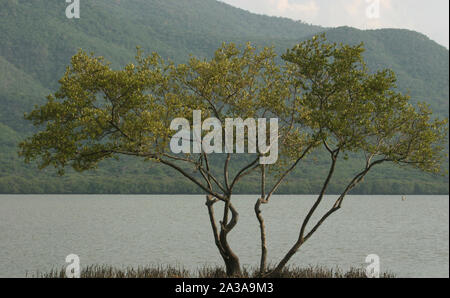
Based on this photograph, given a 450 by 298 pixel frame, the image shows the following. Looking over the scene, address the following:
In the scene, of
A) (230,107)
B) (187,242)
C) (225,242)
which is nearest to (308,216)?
(225,242)

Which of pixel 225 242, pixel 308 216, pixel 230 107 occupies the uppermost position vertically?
pixel 230 107

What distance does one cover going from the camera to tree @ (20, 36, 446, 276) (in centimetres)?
2223

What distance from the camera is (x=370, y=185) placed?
7781 inches

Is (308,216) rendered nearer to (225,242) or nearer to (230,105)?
(225,242)

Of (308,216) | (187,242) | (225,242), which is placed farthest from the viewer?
(187,242)

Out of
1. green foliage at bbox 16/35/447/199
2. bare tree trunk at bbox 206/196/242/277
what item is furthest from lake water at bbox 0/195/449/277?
green foliage at bbox 16/35/447/199

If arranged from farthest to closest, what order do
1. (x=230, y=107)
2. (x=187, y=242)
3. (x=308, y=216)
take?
(x=187, y=242) → (x=230, y=107) → (x=308, y=216)

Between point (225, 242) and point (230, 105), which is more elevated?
point (230, 105)

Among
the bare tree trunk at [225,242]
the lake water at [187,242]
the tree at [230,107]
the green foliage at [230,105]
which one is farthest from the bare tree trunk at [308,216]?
the lake water at [187,242]

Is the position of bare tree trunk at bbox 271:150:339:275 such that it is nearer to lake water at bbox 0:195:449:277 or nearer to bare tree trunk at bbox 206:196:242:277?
bare tree trunk at bbox 206:196:242:277

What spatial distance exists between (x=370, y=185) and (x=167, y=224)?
119 metres

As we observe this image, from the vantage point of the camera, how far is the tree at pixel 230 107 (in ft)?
72.9

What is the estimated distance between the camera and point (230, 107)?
25.3m

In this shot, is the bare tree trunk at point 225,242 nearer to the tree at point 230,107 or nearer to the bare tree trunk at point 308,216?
the tree at point 230,107
